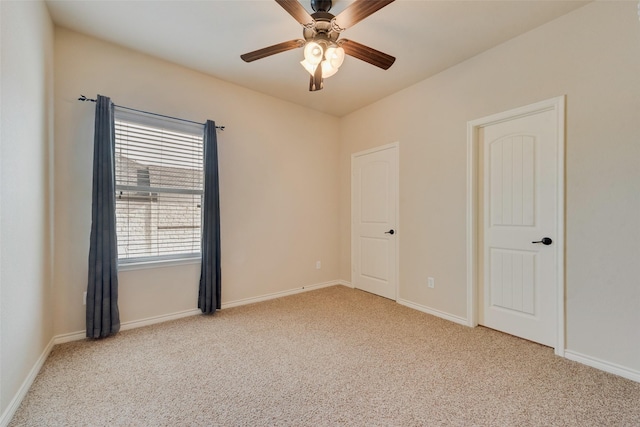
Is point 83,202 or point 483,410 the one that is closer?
point 483,410

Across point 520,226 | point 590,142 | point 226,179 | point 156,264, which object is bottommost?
point 156,264

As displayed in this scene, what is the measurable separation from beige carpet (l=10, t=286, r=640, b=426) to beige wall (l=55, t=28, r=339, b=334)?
0.53m

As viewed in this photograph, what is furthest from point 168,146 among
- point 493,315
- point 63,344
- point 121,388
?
point 493,315

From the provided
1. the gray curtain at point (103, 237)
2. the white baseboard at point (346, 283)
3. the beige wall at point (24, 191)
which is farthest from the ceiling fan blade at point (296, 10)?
the white baseboard at point (346, 283)

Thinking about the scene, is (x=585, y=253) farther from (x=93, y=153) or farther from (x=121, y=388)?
(x=93, y=153)

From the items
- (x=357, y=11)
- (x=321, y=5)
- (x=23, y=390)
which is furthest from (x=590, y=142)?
(x=23, y=390)

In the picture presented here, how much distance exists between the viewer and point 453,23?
232 cm

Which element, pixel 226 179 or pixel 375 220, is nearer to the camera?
pixel 226 179

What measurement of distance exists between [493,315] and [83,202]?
4030 mm

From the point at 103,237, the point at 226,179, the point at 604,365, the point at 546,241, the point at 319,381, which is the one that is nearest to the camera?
the point at 319,381

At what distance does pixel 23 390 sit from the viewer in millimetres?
1735

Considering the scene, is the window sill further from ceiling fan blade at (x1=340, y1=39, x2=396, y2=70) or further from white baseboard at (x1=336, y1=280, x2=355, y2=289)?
ceiling fan blade at (x1=340, y1=39, x2=396, y2=70)

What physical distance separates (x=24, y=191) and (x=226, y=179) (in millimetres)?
1752

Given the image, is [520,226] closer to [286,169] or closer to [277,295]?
[286,169]
